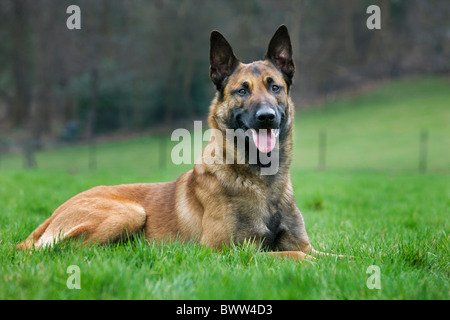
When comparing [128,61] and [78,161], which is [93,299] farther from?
[128,61]

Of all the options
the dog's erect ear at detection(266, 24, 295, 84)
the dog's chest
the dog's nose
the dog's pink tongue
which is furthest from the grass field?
the dog's erect ear at detection(266, 24, 295, 84)

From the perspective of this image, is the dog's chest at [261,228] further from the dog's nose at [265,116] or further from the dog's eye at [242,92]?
the dog's eye at [242,92]

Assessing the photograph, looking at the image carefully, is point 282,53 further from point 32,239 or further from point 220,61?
point 32,239

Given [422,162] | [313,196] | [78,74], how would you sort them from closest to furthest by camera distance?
[313,196], [422,162], [78,74]

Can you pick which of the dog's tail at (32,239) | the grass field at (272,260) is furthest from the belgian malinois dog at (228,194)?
the grass field at (272,260)

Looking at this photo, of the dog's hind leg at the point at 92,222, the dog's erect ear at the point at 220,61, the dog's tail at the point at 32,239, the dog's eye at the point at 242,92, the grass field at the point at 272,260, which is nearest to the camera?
the grass field at the point at 272,260

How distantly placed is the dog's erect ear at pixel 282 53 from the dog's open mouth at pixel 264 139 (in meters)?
0.82

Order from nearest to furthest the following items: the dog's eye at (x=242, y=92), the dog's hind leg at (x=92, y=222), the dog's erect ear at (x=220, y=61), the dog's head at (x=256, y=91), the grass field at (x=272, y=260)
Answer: the grass field at (x=272, y=260), the dog's hind leg at (x=92, y=222), the dog's head at (x=256, y=91), the dog's eye at (x=242, y=92), the dog's erect ear at (x=220, y=61)

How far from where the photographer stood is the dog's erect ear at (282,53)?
4.34 m

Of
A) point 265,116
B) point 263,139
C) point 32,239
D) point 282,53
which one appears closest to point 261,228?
point 263,139

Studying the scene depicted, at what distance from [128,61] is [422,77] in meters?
28.9
